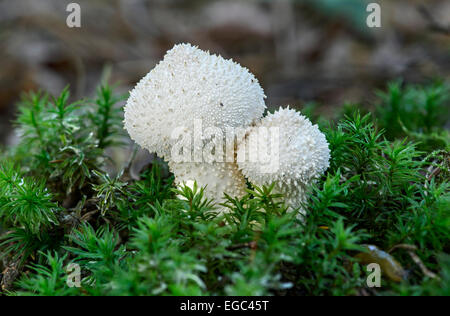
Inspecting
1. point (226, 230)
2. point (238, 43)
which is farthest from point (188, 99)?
point (238, 43)

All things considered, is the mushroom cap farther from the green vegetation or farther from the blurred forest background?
the blurred forest background

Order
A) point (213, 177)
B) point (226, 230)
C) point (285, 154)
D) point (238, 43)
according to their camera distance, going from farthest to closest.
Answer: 1. point (238, 43)
2. point (213, 177)
3. point (285, 154)
4. point (226, 230)

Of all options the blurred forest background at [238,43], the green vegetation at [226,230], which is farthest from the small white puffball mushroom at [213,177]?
the blurred forest background at [238,43]

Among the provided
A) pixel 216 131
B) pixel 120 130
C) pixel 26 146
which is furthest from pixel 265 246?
pixel 26 146

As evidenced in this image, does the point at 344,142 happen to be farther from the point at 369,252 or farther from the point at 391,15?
the point at 391,15

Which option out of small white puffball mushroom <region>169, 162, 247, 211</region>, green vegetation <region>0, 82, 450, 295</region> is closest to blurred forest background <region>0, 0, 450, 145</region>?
green vegetation <region>0, 82, 450, 295</region>

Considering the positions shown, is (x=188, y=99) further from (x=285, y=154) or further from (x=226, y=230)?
(x=226, y=230)

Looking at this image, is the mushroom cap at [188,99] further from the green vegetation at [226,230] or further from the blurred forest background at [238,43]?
the blurred forest background at [238,43]
